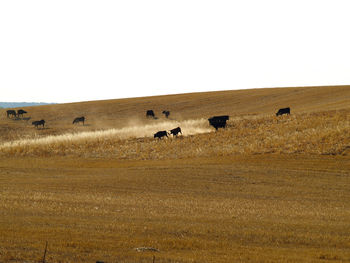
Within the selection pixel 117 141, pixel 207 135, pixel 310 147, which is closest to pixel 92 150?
pixel 117 141

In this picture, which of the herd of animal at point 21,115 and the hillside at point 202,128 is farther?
the herd of animal at point 21,115

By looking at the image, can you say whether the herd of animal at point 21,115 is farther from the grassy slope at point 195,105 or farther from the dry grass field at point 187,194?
Answer: the dry grass field at point 187,194

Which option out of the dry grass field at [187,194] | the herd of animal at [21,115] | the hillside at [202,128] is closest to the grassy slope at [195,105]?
the hillside at [202,128]

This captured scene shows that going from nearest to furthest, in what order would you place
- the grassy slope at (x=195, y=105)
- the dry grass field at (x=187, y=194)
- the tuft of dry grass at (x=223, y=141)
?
the dry grass field at (x=187, y=194) → the tuft of dry grass at (x=223, y=141) → the grassy slope at (x=195, y=105)

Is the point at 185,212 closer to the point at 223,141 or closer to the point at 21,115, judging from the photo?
the point at 223,141

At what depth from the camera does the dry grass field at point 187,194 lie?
33.4 ft

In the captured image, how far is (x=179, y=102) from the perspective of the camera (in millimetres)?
84438

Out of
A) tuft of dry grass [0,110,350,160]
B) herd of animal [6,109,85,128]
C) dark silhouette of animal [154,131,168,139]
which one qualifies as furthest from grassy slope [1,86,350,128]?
dark silhouette of animal [154,131,168,139]

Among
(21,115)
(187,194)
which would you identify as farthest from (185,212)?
(21,115)

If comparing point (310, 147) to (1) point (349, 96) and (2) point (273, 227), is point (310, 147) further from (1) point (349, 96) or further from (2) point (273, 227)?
(1) point (349, 96)

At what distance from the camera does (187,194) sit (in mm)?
20812

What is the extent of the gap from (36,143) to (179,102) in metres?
42.4

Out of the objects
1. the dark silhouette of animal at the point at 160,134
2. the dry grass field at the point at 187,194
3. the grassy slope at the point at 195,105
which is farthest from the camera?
the grassy slope at the point at 195,105

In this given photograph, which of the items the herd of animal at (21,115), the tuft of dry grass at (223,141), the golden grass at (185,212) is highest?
the herd of animal at (21,115)
